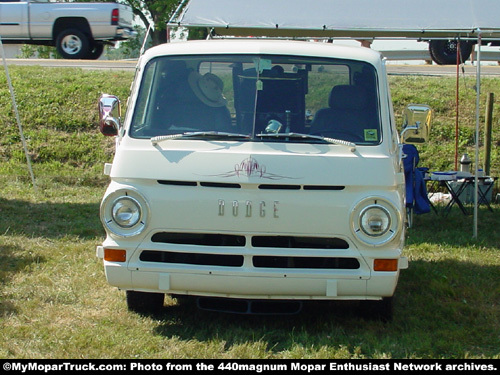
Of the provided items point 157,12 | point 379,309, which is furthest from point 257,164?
point 157,12

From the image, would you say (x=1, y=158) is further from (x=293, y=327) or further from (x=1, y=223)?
(x=293, y=327)

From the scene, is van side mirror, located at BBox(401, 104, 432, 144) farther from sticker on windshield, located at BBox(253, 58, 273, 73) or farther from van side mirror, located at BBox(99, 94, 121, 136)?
van side mirror, located at BBox(99, 94, 121, 136)

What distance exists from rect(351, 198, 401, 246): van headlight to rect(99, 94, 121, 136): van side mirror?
78.4 inches

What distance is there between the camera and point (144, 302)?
526 cm

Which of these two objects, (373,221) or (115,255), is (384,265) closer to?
(373,221)

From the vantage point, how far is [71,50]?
18219 millimetres

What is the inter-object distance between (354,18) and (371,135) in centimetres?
338

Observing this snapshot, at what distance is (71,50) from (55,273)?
12832 millimetres

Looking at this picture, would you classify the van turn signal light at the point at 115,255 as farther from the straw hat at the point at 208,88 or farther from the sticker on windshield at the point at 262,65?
the sticker on windshield at the point at 262,65

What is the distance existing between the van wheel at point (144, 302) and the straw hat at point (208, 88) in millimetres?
1511

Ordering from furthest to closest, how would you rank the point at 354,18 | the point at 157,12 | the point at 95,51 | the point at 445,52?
the point at 157,12 → the point at 95,51 → the point at 445,52 → the point at 354,18

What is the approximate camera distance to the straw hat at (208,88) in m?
5.28

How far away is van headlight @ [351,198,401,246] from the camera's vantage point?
15.0 feet

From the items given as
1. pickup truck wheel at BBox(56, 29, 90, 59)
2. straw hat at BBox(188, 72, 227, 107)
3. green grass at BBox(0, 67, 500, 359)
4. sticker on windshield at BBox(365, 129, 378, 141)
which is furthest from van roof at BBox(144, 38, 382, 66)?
pickup truck wheel at BBox(56, 29, 90, 59)
